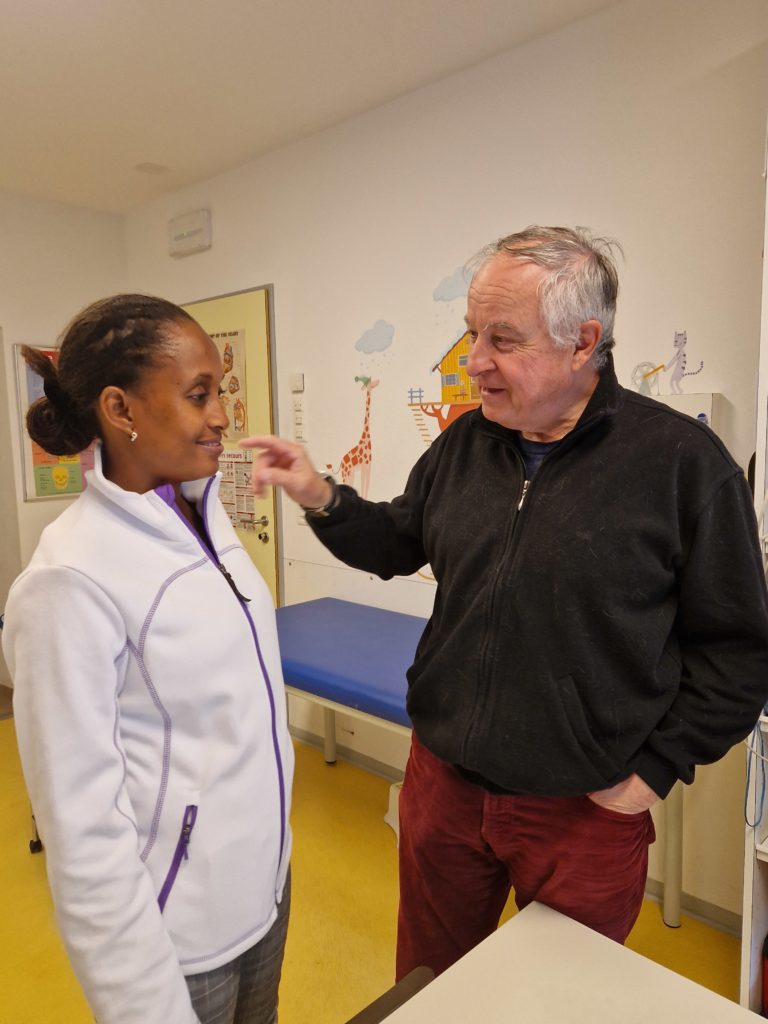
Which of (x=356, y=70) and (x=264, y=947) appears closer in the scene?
(x=264, y=947)

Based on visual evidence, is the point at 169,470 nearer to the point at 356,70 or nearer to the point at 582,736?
the point at 582,736

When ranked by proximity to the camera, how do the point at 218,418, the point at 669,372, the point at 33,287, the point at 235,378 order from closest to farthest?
the point at 218,418
the point at 669,372
the point at 235,378
the point at 33,287

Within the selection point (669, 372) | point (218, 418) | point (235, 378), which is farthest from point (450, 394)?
point (218, 418)

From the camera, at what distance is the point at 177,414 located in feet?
2.87

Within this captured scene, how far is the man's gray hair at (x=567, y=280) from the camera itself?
3.34 ft

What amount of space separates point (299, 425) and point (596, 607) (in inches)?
87.9

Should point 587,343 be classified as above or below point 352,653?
above

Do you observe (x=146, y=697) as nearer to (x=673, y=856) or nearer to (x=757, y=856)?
(x=757, y=856)

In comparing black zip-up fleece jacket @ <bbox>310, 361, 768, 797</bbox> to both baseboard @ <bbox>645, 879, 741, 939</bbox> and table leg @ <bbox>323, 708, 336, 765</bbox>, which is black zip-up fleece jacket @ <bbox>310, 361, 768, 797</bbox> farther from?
table leg @ <bbox>323, 708, 336, 765</bbox>

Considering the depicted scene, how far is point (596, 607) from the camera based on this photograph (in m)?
1.02

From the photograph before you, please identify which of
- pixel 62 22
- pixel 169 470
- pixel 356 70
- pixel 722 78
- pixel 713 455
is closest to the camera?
pixel 169 470


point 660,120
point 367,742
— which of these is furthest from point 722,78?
point 367,742

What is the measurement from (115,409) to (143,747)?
0.41m

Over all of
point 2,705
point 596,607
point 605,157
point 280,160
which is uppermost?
point 280,160
